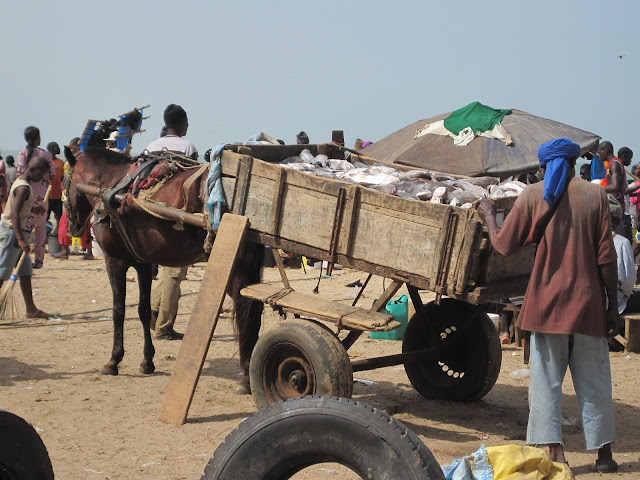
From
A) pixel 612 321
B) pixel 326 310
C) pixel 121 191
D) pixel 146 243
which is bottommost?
pixel 326 310

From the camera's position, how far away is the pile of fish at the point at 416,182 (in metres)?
5.82

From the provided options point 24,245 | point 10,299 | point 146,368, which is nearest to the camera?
point 146,368

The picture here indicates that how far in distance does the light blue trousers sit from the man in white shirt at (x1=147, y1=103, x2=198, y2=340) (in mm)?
4373

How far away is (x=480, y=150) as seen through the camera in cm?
930

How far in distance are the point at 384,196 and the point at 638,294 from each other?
498 centimetres

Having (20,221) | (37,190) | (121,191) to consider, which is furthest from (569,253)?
(37,190)

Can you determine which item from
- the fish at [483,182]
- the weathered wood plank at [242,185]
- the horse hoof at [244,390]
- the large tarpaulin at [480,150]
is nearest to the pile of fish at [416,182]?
the fish at [483,182]

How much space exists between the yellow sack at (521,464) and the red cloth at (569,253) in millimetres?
1207

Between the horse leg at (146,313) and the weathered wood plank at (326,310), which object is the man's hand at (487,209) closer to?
the weathered wood plank at (326,310)

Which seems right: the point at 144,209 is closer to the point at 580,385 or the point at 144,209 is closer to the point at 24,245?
the point at 24,245

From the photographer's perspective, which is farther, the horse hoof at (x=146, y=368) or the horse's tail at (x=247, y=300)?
the horse hoof at (x=146, y=368)

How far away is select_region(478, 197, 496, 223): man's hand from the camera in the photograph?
4930 mm

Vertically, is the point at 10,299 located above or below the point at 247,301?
below

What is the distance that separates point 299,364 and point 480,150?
459cm
